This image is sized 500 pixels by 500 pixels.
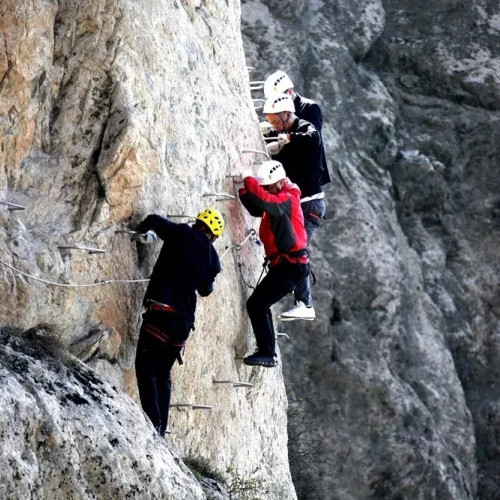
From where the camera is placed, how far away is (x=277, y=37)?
28.7 meters

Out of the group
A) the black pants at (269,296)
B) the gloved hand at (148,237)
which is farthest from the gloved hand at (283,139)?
the gloved hand at (148,237)

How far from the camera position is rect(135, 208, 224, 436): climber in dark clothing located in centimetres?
1196

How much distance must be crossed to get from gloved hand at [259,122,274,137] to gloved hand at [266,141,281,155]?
19.1 inches

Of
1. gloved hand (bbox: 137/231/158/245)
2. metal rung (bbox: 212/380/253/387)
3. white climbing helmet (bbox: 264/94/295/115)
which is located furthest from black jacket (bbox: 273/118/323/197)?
gloved hand (bbox: 137/231/158/245)

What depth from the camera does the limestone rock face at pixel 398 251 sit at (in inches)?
1019

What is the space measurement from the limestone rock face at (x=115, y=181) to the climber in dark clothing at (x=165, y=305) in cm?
24

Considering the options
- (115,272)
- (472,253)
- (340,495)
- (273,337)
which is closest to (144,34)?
(115,272)

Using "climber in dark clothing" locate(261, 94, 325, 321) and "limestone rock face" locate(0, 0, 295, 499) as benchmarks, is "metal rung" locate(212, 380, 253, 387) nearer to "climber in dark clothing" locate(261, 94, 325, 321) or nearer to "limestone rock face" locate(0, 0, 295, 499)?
"limestone rock face" locate(0, 0, 295, 499)

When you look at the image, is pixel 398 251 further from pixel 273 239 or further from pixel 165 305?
pixel 165 305

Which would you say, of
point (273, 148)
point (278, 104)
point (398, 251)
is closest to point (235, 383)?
point (273, 148)

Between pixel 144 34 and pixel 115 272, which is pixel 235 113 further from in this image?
pixel 115 272

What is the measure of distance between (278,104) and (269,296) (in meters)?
2.21

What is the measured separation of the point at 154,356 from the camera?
12.0 meters

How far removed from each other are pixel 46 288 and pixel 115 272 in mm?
1126
